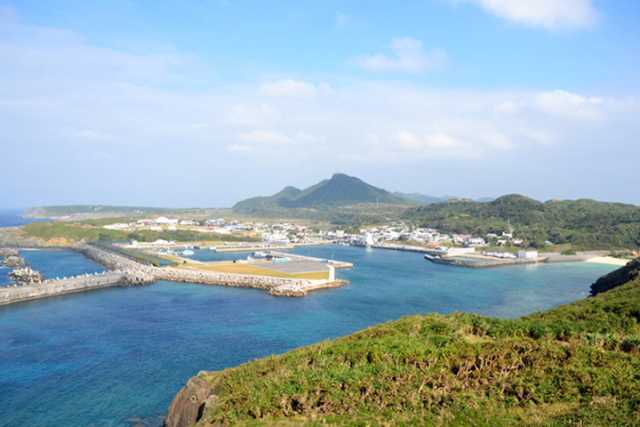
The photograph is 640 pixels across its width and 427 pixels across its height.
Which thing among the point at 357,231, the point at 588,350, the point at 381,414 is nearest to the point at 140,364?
the point at 381,414

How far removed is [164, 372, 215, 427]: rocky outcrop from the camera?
962 centimetres

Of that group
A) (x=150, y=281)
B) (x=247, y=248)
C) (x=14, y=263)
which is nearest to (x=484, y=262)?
(x=247, y=248)

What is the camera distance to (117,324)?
20.5 m

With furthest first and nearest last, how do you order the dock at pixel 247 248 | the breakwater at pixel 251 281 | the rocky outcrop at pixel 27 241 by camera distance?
the dock at pixel 247 248 → the rocky outcrop at pixel 27 241 → the breakwater at pixel 251 281

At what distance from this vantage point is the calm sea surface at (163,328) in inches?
500

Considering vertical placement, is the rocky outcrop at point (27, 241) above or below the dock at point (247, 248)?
above

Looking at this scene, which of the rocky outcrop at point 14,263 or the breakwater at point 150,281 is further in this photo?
the rocky outcrop at point 14,263

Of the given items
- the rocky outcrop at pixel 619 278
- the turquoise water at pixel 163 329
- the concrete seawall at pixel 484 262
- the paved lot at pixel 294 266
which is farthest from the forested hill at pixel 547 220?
the paved lot at pixel 294 266

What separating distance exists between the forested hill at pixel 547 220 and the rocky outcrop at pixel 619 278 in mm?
32019

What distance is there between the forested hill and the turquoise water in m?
30.0

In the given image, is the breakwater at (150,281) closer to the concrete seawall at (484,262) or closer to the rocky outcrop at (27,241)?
the concrete seawall at (484,262)

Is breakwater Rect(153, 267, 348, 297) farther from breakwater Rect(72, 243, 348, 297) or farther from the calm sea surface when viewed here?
the calm sea surface

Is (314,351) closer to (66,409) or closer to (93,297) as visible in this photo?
(66,409)

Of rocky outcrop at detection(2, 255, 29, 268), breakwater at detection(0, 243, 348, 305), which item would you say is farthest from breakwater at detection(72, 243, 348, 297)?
rocky outcrop at detection(2, 255, 29, 268)
